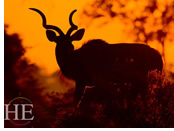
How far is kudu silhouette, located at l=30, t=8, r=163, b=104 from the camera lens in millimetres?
11711

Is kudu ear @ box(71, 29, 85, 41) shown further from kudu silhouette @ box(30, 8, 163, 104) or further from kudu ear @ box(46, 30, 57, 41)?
kudu ear @ box(46, 30, 57, 41)

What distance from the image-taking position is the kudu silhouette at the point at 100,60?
11.7 meters

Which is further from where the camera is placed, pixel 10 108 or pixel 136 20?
pixel 136 20

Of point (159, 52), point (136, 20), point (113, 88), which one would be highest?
point (136, 20)

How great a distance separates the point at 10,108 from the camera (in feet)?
36.4

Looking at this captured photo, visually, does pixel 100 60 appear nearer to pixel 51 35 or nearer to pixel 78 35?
pixel 78 35

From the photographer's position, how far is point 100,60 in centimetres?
1224

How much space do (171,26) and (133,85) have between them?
245 centimetres

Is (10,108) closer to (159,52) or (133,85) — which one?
(133,85)

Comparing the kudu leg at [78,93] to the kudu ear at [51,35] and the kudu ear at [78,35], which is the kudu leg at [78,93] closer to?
the kudu ear at [78,35]

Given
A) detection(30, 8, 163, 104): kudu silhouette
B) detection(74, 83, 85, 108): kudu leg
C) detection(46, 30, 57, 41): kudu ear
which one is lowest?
detection(74, 83, 85, 108): kudu leg

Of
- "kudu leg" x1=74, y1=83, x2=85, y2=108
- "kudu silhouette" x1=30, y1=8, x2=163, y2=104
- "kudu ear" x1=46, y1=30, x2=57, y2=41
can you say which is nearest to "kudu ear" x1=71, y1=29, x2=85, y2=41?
"kudu silhouette" x1=30, y1=8, x2=163, y2=104

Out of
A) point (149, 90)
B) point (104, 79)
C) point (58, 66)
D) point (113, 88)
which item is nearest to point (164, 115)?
point (149, 90)

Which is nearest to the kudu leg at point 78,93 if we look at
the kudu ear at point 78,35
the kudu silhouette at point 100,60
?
the kudu silhouette at point 100,60
